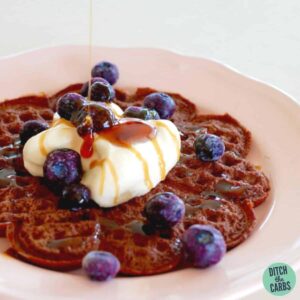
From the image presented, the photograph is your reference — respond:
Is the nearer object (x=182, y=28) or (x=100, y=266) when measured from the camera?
(x=100, y=266)

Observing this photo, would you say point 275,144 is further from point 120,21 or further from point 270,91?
point 120,21

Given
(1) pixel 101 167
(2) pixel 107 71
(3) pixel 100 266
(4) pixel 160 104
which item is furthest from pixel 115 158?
(2) pixel 107 71

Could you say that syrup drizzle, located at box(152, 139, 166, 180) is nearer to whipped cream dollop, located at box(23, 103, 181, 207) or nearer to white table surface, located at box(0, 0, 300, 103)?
whipped cream dollop, located at box(23, 103, 181, 207)

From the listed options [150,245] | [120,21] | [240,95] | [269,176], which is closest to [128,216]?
[150,245]

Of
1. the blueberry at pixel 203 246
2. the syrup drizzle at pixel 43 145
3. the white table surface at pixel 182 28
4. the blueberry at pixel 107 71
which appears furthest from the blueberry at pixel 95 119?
the white table surface at pixel 182 28

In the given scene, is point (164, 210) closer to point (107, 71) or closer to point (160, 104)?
point (160, 104)

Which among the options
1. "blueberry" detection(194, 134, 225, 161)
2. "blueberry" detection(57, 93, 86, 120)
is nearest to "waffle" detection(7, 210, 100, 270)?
"blueberry" detection(57, 93, 86, 120)
